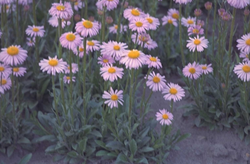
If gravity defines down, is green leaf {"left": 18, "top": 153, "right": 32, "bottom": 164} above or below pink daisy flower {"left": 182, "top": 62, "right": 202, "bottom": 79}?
below

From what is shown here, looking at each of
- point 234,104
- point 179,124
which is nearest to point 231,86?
point 234,104

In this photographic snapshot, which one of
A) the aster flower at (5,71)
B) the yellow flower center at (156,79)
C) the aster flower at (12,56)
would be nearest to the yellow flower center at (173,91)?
the yellow flower center at (156,79)

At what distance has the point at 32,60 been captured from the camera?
4.10 meters

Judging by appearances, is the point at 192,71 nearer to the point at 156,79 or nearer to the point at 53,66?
the point at 156,79

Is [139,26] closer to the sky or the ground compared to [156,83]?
closer to the sky

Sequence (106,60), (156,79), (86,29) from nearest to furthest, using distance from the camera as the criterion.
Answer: (86,29) < (156,79) < (106,60)

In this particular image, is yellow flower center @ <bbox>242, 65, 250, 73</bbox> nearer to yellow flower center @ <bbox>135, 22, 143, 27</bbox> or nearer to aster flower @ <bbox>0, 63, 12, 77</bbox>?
yellow flower center @ <bbox>135, 22, 143, 27</bbox>

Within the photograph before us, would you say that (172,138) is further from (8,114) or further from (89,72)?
(8,114)

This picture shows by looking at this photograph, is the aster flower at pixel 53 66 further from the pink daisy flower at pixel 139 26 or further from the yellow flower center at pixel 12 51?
the pink daisy flower at pixel 139 26

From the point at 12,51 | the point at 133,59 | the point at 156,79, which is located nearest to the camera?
the point at 133,59

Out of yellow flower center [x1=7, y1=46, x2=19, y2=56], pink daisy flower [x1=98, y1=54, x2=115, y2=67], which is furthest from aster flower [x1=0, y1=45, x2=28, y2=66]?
pink daisy flower [x1=98, y1=54, x2=115, y2=67]

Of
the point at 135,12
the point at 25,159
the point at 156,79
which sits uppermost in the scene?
the point at 135,12

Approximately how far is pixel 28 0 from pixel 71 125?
63.8 inches

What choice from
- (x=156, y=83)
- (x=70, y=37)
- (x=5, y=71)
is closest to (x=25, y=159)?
(x=5, y=71)
